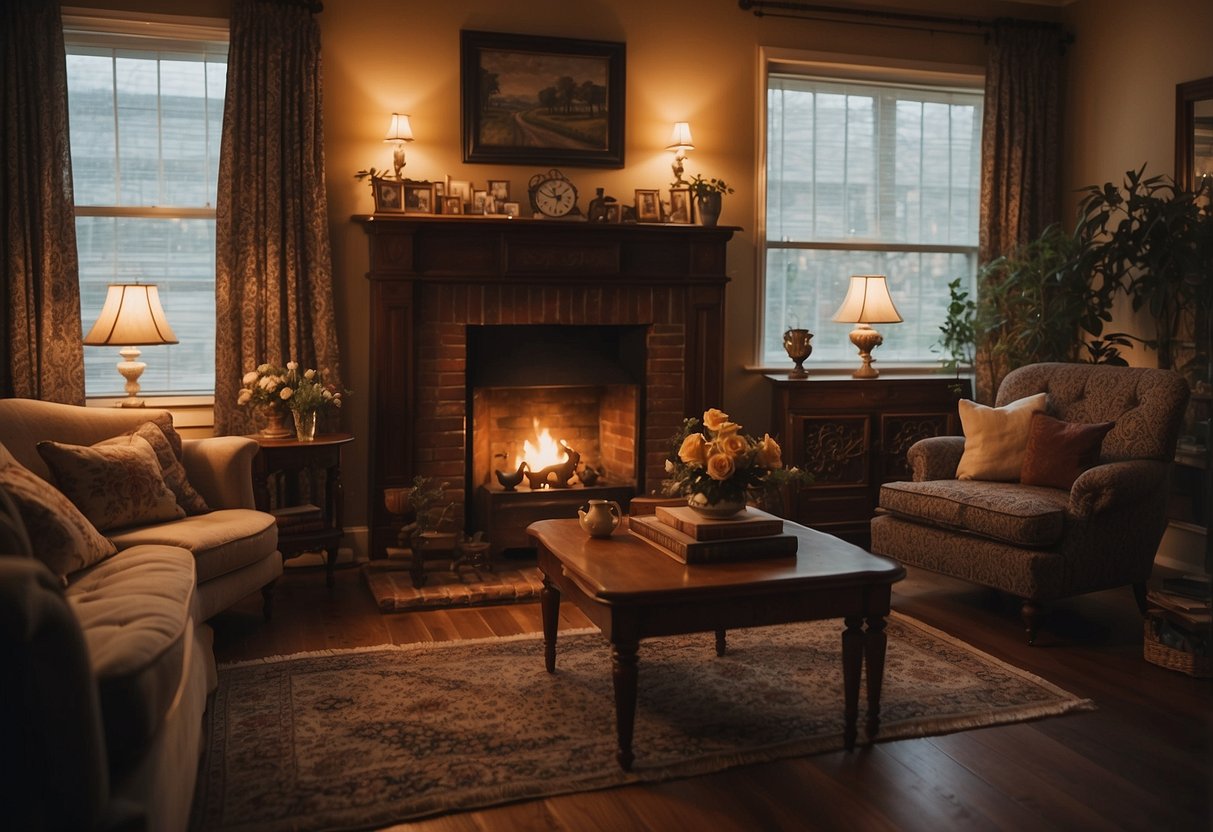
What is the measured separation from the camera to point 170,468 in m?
3.87

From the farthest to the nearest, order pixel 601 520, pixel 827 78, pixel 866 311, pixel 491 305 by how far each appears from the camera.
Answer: pixel 827 78 → pixel 866 311 → pixel 491 305 → pixel 601 520

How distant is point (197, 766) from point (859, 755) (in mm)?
1755

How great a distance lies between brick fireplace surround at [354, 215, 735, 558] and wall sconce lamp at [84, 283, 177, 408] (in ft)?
3.10

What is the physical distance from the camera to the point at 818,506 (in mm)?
5562

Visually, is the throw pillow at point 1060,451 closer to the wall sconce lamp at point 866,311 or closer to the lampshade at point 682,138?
the wall sconce lamp at point 866,311

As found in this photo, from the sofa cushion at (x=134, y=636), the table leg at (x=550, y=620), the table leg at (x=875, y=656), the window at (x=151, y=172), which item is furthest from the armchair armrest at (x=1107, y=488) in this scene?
the window at (x=151, y=172)

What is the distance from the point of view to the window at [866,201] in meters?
5.84

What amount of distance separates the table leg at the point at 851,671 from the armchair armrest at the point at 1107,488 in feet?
4.70

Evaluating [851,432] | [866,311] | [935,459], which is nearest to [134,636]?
[935,459]

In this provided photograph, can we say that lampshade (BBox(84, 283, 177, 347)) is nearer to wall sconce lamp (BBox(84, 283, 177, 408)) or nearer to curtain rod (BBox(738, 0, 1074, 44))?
wall sconce lamp (BBox(84, 283, 177, 408))

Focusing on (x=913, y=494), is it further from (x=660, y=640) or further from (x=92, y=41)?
(x=92, y=41)

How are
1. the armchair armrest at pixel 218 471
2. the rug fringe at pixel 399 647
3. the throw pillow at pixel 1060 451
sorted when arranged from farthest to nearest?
the throw pillow at pixel 1060 451, the armchair armrest at pixel 218 471, the rug fringe at pixel 399 647

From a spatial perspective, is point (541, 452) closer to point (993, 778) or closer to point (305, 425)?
point (305, 425)

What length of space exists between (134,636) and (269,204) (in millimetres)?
3034
